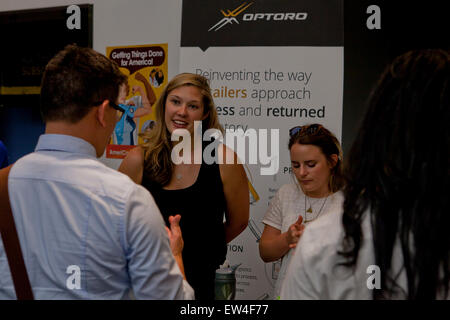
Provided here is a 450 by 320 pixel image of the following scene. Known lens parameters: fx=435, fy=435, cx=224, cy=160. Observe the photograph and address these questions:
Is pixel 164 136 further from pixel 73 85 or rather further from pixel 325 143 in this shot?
pixel 73 85

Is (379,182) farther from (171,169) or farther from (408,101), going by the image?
(171,169)

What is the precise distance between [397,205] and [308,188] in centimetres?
149

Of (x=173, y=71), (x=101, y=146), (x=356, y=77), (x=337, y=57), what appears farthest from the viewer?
(x=173, y=71)

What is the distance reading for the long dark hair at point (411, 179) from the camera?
85 centimetres

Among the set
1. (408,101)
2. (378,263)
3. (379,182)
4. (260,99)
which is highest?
(260,99)

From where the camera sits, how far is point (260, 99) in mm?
3240

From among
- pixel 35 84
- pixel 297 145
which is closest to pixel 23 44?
pixel 35 84

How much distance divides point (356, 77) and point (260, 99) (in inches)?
29.5

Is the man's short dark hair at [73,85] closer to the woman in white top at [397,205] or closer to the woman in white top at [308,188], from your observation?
the woman in white top at [397,205]

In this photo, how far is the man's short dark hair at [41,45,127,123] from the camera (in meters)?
1.20

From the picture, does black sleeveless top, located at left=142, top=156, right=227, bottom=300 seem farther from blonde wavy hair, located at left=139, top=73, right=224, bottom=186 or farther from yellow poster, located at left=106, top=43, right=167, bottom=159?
yellow poster, located at left=106, top=43, right=167, bottom=159

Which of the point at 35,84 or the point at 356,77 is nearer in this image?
the point at 356,77

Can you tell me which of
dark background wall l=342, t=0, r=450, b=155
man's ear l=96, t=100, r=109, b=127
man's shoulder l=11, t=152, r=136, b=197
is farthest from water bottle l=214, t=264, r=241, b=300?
dark background wall l=342, t=0, r=450, b=155

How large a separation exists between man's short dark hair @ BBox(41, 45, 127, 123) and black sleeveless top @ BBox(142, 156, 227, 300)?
96 cm
